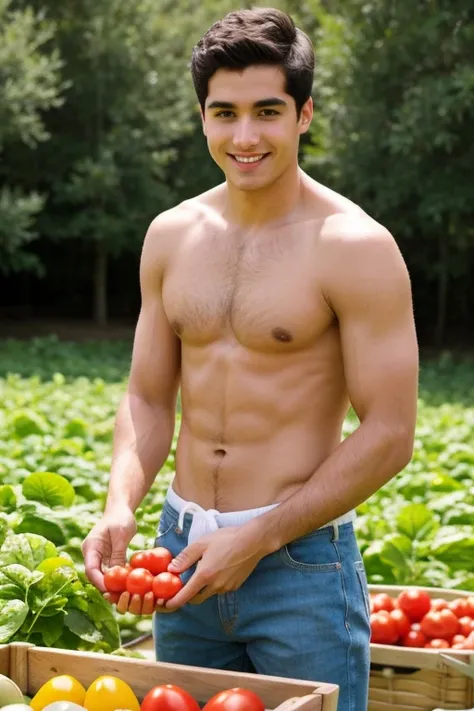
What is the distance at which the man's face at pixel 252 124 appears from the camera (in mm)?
2814

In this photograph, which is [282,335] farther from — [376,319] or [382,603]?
[382,603]

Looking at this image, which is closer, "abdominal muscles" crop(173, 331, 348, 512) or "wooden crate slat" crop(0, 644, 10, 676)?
"wooden crate slat" crop(0, 644, 10, 676)

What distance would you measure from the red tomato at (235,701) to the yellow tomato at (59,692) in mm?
287

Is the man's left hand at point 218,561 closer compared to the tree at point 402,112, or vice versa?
the man's left hand at point 218,561

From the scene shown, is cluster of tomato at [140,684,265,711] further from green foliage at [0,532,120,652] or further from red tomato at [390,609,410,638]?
red tomato at [390,609,410,638]

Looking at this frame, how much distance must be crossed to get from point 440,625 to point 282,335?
2059 mm

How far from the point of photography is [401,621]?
4.49 metres

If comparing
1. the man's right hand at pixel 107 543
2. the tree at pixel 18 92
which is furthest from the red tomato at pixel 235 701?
the tree at pixel 18 92

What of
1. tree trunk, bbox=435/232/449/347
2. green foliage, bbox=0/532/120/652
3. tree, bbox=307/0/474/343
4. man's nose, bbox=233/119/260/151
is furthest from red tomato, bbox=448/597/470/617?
tree trunk, bbox=435/232/449/347

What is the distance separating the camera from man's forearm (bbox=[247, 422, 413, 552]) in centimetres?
277

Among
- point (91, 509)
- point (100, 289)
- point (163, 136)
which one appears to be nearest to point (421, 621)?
point (91, 509)

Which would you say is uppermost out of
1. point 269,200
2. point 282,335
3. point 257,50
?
point 257,50

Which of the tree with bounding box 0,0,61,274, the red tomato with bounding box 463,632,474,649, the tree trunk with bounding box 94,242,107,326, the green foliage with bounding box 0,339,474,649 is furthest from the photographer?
the tree trunk with bounding box 94,242,107,326

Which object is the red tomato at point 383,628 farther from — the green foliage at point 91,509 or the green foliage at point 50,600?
the green foliage at point 50,600
